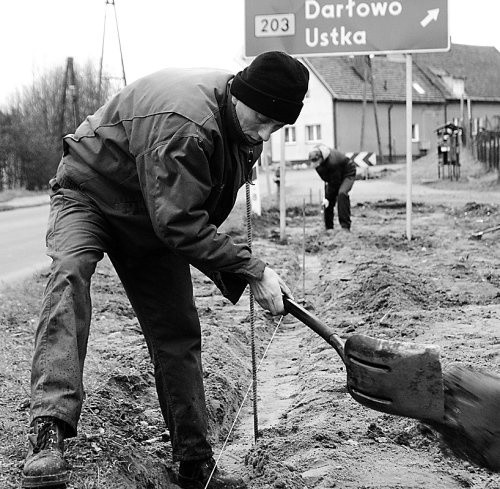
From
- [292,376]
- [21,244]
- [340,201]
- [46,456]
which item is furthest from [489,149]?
[46,456]

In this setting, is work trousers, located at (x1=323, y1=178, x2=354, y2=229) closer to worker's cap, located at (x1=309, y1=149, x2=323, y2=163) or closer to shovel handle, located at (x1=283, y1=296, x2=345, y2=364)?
worker's cap, located at (x1=309, y1=149, x2=323, y2=163)

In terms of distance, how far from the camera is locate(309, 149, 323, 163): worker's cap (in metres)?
14.3

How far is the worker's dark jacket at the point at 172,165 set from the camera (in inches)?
124

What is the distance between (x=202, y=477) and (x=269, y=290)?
1019 millimetres

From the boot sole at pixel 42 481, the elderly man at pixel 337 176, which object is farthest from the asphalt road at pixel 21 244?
the boot sole at pixel 42 481

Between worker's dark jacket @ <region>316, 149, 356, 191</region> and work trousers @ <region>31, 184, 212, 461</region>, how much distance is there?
438 inches

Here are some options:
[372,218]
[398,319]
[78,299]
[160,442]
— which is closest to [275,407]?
[160,442]

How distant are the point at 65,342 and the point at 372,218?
53.0 ft

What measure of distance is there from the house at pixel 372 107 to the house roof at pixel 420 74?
0.07 m

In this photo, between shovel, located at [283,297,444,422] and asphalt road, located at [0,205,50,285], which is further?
asphalt road, located at [0,205,50,285]

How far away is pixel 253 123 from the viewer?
3359mm

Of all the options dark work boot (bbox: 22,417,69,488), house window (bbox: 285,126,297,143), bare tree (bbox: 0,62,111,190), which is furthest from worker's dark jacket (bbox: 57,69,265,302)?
house window (bbox: 285,126,297,143)

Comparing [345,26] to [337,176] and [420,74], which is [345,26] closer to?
[337,176]

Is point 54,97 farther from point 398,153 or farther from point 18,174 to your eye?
point 398,153
